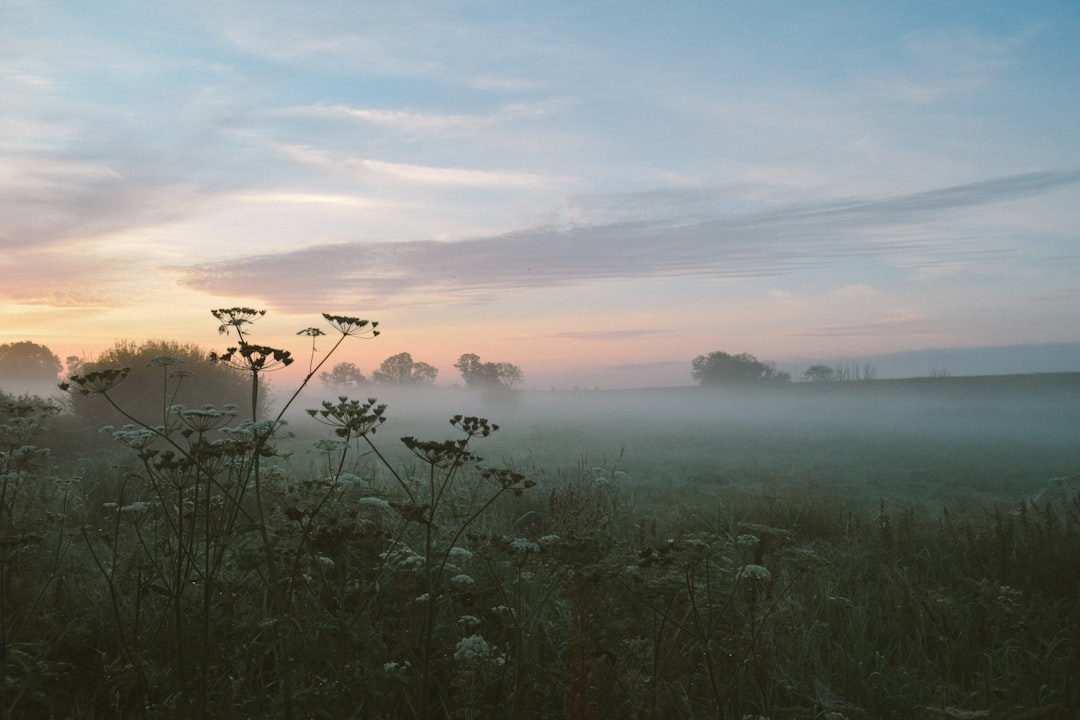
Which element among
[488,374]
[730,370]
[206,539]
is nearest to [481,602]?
[206,539]

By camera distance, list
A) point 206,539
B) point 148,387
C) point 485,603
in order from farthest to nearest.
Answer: point 148,387
point 485,603
point 206,539

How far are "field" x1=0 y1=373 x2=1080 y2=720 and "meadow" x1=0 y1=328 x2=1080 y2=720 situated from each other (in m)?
0.03

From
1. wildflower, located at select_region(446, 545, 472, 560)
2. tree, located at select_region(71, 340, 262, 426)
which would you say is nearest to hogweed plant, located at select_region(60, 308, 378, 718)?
wildflower, located at select_region(446, 545, 472, 560)

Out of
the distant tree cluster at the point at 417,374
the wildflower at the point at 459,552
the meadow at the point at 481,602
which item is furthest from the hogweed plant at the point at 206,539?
the distant tree cluster at the point at 417,374

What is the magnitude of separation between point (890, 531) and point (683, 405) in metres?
48.9

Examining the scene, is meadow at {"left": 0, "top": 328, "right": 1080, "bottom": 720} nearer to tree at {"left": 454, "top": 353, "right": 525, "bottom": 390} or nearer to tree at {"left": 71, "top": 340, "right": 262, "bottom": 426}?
tree at {"left": 71, "top": 340, "right": 262, "bottom": 426}

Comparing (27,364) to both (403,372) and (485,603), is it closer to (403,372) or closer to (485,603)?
(403,372)

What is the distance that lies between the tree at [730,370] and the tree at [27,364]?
5152cm

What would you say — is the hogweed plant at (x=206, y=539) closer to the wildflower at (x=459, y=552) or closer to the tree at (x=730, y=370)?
the wildflower at (x=459, y=552)

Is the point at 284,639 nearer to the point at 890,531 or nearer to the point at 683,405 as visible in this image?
the point at 890,531

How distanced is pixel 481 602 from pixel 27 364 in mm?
52234

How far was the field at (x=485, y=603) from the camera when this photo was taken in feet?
10.9

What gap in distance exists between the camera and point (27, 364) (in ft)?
143

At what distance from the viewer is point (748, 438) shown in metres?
25.8
